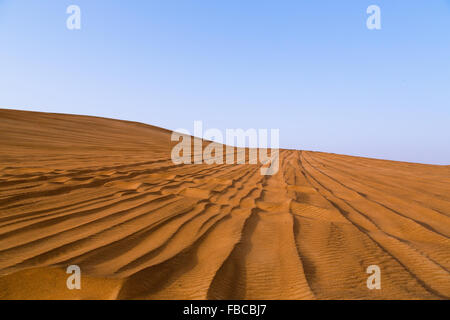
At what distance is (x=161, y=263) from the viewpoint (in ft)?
5.30

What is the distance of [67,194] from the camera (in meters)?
3.11

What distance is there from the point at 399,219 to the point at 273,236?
5.37ft

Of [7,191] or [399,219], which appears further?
[7,191]

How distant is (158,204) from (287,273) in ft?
6.04

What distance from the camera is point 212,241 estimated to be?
80.3 inches

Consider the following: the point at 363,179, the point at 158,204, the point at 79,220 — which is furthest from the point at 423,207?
the point at 79,220

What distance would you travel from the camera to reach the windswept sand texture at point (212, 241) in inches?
55.2

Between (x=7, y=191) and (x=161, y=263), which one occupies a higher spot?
(x=7, y=191)

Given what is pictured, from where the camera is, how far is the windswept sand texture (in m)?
1.40
